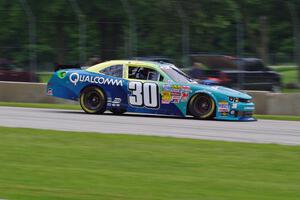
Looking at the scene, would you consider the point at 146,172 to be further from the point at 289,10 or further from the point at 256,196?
the point at 289,10

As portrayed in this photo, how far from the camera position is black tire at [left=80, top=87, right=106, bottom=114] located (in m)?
18.0

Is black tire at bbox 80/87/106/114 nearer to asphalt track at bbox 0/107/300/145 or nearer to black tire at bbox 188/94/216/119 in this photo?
asphalt track at bbox 0/107/300/145

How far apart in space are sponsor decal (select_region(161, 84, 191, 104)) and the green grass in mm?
4562

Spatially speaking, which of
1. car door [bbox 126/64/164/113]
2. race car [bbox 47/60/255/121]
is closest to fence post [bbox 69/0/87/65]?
race car [bbox 47/60/255/121]

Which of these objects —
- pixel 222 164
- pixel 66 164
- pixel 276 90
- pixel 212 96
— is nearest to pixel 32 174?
pixel 66 164

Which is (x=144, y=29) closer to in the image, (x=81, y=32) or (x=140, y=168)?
(x=81, y=32)

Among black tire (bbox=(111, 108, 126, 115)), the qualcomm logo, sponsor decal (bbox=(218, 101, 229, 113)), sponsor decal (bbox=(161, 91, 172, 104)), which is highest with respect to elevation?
the qualcomm logo

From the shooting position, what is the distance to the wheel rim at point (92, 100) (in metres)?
18.0

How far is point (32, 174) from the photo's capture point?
29.5ft

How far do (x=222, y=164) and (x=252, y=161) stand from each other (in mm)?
500

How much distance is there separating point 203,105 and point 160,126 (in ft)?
7.66

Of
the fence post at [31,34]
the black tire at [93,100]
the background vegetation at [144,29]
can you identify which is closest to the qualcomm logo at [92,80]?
the black tire at [93,100]

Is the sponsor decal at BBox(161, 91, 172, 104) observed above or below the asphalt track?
above

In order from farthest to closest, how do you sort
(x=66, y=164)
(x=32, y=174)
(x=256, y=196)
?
(x=66, y=164), (x=32, y=174), (x=256, y=196)
